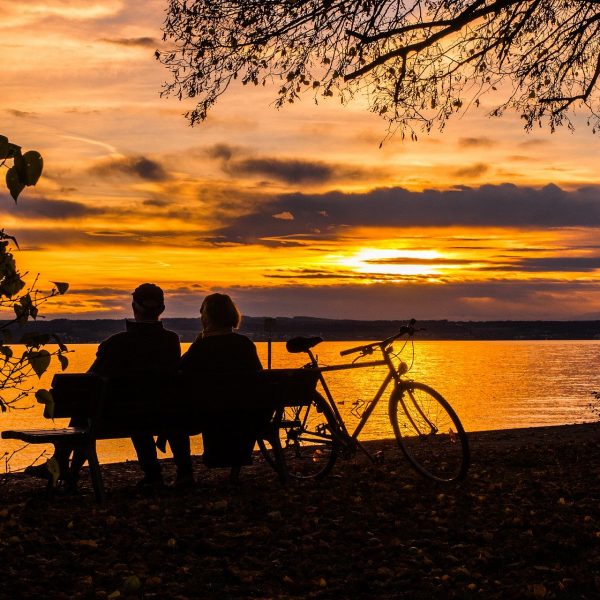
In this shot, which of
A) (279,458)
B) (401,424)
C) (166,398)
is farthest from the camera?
(401,424)

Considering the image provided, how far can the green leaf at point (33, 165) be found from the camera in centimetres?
304

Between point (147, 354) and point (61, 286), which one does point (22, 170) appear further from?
point (147, 354)

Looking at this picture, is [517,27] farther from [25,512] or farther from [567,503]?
[25,512]

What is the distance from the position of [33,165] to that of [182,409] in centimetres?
552

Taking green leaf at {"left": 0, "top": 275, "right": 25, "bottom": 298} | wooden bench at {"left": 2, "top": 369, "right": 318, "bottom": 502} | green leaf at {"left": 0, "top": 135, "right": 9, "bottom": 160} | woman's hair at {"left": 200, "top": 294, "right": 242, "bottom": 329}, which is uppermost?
green leaf at {"left": 0, "top": 135, "right": 9, "bottom": 160}

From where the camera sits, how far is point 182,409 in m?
8.38

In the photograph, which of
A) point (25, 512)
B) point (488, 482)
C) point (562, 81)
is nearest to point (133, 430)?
point (25, 512)

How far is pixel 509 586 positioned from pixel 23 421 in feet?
154

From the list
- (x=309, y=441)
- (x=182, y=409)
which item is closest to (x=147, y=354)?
(x=182, y=409)

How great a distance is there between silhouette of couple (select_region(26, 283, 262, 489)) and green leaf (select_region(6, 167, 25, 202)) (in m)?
5.14

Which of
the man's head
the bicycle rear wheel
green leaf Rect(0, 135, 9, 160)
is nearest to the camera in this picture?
green leaf Rect(0, 135, 9, 160)

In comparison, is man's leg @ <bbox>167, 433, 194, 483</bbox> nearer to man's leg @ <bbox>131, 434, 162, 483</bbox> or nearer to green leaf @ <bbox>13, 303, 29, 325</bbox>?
man's leg @ <bbox>131, 434, 162, 483</bbox>

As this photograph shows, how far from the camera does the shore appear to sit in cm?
562

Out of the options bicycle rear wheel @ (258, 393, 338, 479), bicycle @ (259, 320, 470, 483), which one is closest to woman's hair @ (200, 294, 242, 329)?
bicycle @ (259, 320, 470, 483)
